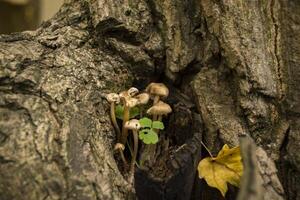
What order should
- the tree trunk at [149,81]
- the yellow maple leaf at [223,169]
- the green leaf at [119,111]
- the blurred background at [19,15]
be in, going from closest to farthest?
the tree trunk at [149,81] → the yellow maple leaf at [223,169] → the green leaf at [119,111] → the blurred background at [19,15]

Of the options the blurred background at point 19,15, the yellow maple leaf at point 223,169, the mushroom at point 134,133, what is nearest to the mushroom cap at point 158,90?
the mushroom at point 134,133

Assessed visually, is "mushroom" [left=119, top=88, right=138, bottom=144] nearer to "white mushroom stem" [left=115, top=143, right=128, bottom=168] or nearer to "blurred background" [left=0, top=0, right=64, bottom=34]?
"white mushroom stem" [left=115, top=143, right=128, bottom=168]

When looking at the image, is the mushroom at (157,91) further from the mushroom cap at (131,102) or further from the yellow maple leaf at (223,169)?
the yellow maple leaf at (223,169)

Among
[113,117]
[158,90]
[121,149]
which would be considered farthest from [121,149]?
[158,90]

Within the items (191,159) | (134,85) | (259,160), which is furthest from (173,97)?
(259,160)

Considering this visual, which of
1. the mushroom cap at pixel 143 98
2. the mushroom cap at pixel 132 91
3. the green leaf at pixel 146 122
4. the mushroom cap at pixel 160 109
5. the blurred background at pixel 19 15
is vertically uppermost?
the mushroom cap at pixel 132 91

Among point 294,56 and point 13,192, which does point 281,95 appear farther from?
point 13,192

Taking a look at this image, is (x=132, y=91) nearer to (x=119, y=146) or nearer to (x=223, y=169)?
(x=119, y=146)
